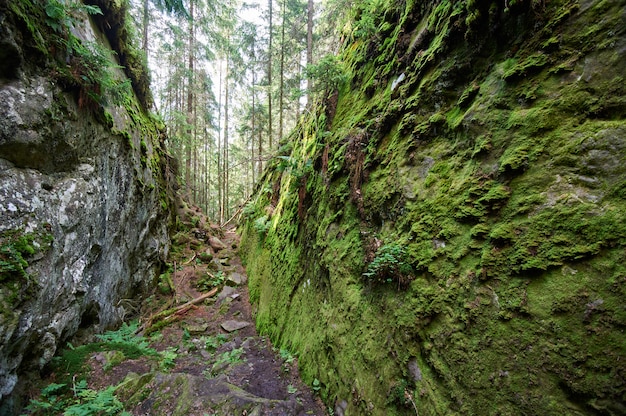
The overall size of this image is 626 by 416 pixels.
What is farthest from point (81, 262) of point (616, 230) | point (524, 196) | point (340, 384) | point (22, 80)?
point (616, 230)

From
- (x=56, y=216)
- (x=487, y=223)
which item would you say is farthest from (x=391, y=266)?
(x=56, y=216)

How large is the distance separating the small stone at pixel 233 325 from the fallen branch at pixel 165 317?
1367mm

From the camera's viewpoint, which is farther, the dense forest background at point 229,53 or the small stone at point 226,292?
the dense forest background at point 229,53

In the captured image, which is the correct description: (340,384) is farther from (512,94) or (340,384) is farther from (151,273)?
(151,273)

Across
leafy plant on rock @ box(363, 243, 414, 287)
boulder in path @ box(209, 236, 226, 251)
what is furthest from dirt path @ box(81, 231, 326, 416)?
boulder in path @ box(209, 236, 226, 251)

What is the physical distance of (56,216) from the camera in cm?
419

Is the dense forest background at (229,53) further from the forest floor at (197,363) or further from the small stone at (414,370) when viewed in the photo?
the small stone at (414,370)

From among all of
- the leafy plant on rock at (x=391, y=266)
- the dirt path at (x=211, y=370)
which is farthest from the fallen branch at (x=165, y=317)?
the leafy plant on rock at (x=391, y=266)

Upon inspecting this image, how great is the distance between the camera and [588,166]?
6.48 ft

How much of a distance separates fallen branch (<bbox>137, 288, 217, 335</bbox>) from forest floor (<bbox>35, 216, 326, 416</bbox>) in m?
0.02

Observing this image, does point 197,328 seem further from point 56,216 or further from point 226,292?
point 56,216

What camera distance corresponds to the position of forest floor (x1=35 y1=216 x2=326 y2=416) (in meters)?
3.90

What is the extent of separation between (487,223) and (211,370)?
18.2ft

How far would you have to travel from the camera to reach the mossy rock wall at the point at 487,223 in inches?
71.8
